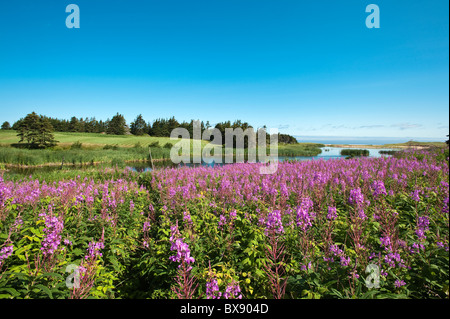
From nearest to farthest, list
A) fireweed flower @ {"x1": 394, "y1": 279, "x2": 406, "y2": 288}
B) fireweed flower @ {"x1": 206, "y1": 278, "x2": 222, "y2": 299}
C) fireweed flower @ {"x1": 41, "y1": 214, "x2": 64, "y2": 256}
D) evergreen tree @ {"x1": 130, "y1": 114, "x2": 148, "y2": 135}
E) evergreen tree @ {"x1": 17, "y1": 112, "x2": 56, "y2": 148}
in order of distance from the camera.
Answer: fireweed flower @ {"x1": 206, "y1": 278, "x2": 222, "y2": 299}, fireweed flower @ {"x1": 394, "y1": 279, "x2": 406, "y2": 288}, fireweed flower @ {"x1": 41, "y1": 214, "x2": 64, "y2": 256}, evergreen tree @ {"x1": 17, "y1": 112, "x2": 56, "y2": 148}, evergreen tree @ {"x1": 130, "y1": 114, "x2": 148, "y2": 135}

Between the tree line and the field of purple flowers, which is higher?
the tree line

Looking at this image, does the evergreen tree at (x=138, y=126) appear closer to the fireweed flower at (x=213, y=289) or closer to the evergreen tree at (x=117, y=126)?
the evergreen tree at (x=117, y=126)

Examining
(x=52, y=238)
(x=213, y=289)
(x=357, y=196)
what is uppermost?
(x=357, y=196)

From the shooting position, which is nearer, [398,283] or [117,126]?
[398,283]

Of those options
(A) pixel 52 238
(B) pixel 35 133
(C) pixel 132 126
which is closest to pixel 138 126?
(C) pixel 132 126

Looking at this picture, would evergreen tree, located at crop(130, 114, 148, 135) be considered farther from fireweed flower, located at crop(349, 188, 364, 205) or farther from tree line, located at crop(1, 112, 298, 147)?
fireweed flower, located at crop(349, 188, 364, 205)

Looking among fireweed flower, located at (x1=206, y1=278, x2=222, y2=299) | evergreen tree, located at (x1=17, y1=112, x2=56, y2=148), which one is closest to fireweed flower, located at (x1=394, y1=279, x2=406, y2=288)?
fireweed flower, located at (x1=206, y1=278, x2=222, y2=299)

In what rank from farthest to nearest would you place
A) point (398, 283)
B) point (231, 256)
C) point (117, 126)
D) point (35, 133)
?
point (117, 126)
point (35, 133)
point (231, 256)
point (398, 283)

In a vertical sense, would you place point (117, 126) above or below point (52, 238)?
above

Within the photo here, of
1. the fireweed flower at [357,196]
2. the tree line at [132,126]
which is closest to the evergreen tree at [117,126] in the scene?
the tree line at [132,126]

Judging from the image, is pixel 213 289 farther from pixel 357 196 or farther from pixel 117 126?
pixel 117 126

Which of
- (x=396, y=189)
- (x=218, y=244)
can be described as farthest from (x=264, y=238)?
(x=396, y=189)
